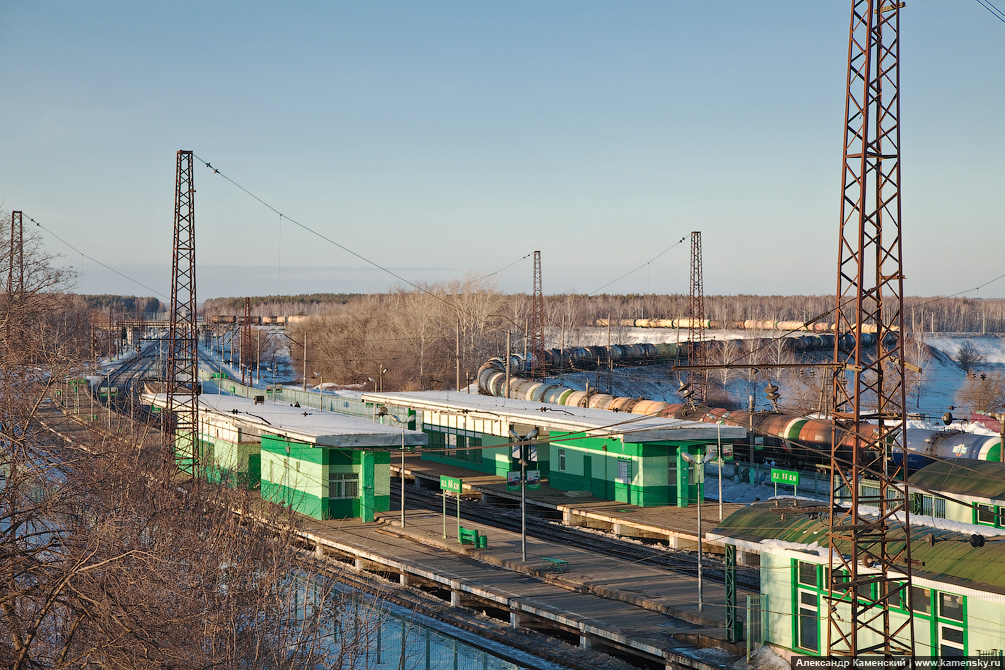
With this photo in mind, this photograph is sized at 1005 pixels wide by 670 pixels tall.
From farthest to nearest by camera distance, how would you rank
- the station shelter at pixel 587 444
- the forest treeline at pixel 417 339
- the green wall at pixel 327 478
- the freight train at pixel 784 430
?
the forest treeline at pixel 417 339 < the freight train at pixel 784 430 < the station shelter at pixel 587 444 < the green wall at pixel 327 478

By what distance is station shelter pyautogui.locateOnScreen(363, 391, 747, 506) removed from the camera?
27391 millimetres

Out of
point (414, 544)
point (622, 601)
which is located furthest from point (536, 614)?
point (414, 544)

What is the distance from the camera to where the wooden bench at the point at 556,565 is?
20.4m

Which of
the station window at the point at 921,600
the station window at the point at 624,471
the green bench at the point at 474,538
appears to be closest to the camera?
the station window at the point at 921,600

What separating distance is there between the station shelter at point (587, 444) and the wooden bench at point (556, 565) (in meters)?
3.23

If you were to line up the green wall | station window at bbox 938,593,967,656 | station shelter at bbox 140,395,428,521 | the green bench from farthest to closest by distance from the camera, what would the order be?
the green wall < station shelter at bbox 140,395,428,521 < the green bench < station window at bbox 938,593,967,656

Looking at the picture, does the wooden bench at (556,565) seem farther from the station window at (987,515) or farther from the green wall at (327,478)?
the station window at (987,515)

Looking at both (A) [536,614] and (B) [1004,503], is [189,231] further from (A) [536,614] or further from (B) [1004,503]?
(B) [1004,503]

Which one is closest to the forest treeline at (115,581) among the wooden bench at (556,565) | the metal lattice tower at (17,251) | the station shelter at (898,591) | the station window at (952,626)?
the wooden bench at (556,565)

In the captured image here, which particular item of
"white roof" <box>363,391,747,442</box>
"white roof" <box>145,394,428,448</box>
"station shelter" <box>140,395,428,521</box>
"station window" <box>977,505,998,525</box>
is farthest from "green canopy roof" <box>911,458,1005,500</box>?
"white roof" <box>145,394,428,448</box>

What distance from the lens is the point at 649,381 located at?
2830 inches

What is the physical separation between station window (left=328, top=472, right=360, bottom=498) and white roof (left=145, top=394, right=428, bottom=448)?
4.42ft

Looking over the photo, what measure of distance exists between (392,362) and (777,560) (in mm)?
63025

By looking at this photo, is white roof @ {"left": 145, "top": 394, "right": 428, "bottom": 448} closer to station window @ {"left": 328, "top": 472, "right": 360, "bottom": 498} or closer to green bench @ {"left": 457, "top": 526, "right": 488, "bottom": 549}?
station window @ {"left": 328, "top": 472, "right": 360, "bottom": 498}
